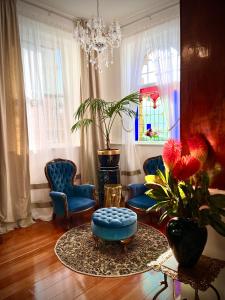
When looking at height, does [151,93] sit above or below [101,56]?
below

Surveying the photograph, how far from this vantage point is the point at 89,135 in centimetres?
433

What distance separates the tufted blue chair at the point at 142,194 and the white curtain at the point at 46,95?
1.35 metres

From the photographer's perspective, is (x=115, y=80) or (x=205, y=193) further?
(x=115, y=80)

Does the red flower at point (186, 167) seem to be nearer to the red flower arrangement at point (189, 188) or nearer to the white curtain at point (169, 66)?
the red flower arrangement at point (189, 188)

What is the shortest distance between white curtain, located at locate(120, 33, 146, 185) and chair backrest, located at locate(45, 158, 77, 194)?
1.12 m

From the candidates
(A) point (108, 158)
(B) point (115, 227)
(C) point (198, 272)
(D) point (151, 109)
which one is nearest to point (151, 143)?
(D) point (151, 109)

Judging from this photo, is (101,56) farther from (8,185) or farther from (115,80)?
(8,185)

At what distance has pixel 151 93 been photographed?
4.20 metres

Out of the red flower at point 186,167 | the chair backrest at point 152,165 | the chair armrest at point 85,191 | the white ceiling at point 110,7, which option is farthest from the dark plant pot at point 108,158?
the red flower at point 186,167

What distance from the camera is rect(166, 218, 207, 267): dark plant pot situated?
131 cm

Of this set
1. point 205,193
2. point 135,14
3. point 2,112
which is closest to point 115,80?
point 135,14

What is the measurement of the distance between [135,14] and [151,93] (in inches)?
55.2

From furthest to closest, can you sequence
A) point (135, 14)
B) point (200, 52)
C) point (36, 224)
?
point (135, 14), point (36, 224), point (200, 52)

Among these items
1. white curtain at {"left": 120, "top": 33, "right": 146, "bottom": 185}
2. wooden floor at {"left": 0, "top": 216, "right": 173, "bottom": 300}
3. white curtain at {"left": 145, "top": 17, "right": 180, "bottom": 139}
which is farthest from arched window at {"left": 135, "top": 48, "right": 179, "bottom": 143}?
wooden floor at {"left": 0, "top": 216, "right": 173, "bottom": 300}
